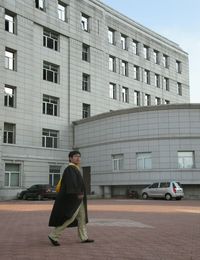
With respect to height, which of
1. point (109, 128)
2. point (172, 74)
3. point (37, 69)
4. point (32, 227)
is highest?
point (172, 74)

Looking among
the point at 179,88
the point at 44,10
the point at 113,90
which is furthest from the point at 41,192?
the point at 179,88

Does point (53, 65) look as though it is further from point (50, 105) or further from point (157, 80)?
point (157, 80)

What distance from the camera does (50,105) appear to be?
4012 cm

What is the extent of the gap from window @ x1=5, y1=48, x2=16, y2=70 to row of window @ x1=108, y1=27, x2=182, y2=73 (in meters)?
14.5

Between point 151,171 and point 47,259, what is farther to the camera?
point 151,171

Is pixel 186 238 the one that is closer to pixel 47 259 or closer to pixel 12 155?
pixel 47 259

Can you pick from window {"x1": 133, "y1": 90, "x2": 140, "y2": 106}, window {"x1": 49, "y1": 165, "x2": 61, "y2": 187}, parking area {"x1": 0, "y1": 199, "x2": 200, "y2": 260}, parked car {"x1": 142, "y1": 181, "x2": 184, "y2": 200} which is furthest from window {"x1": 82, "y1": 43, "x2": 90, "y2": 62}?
parking area {"x1": 0, "y1": 199, "x2": 200, "y2": 260}

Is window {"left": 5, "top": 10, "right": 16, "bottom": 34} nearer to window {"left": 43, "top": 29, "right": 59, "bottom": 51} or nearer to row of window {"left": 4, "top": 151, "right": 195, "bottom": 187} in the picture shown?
window {"left": 43, "top": 29, "right": 59, "bottom": 51}

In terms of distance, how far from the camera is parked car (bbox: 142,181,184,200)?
3072cm

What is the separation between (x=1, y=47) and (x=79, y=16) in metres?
11.0

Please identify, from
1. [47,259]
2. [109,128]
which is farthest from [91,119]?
[47,259]

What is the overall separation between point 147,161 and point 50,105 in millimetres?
10933

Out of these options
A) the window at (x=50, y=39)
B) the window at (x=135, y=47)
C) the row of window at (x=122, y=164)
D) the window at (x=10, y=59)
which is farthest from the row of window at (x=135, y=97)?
the window at (x=10, y=59)

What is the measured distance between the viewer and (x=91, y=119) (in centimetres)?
3962
